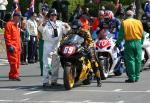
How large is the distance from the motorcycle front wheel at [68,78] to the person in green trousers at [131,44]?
2028 millimetres

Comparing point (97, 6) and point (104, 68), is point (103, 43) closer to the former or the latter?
point (104, 68)

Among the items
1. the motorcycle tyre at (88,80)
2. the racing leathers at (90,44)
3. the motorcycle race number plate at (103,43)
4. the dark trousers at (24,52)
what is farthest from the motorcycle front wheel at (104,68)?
the dark trousers at (24,52)

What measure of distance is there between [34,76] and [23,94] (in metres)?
4.20

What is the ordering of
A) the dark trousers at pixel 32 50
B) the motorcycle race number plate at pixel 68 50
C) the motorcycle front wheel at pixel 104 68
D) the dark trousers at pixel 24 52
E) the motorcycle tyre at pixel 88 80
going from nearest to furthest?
1. the motorcycle race number plate at pixel 68 50
2. the motorcycle tyre at pixel 88 80
3. the motorcycle front wheel at pixel 104 68
4. the dark trousers at pixel 24 52
5. the dark trousers at pixel 32 50

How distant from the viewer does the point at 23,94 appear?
49.9 ft

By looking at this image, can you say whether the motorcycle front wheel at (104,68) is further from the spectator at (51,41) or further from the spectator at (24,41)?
the spectator at (24,41)

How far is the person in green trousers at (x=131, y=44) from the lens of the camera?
673 inches

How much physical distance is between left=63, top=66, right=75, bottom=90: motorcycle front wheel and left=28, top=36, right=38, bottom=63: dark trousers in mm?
8496

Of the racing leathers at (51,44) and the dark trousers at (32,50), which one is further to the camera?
the dark trousers at (32,50)

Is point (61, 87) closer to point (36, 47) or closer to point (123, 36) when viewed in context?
point (123, 36)

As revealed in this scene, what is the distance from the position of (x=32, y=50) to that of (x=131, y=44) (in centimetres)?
764

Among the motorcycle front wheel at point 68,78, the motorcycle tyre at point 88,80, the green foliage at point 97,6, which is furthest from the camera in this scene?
the green foliage at point 97,6

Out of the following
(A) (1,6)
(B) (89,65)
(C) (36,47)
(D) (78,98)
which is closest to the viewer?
(D) (78,98)


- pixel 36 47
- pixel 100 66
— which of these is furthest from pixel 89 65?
pixel 36 47
